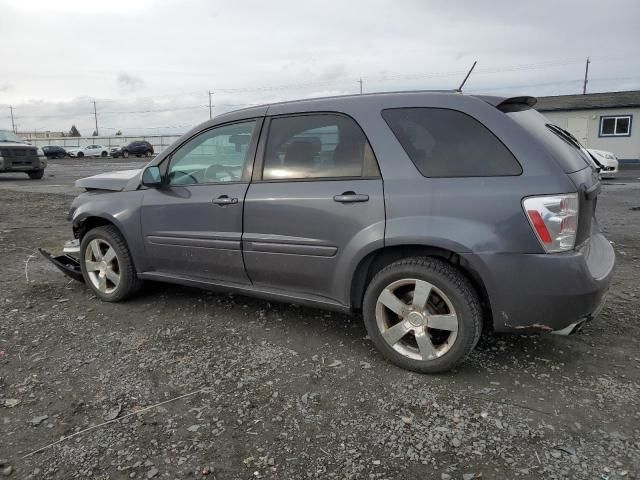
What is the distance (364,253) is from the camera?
318 centimetres

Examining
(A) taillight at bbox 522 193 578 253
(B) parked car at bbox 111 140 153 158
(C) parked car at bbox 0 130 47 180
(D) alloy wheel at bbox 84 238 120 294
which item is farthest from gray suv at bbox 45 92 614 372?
(B) parked car at bbox 111 140 153 158

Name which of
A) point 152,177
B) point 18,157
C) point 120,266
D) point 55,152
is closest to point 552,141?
point 152,177

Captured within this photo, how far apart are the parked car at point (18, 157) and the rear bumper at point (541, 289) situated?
60.2ft

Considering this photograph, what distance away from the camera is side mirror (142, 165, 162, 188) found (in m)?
4.10

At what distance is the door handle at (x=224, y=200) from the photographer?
372 cm

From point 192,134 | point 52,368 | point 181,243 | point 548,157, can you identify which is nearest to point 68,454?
point 52,368

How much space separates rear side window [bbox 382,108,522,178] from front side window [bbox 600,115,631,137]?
87.6ft

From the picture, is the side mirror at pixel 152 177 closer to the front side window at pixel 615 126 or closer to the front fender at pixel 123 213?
the front fender at pixel 123 213

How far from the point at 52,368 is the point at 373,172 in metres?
2.54

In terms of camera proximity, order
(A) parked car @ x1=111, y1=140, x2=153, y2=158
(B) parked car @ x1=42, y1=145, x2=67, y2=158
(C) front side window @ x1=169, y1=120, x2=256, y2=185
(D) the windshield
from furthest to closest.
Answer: (B) parked car @ x1=42, y1=145, x2=67, y2=158 → (A) parked car @ x1=111, y1=140, x2=153, y2=158 → (D) the windshield → (C) front side window @ x1=169, y1=120, x2=256, y2=185

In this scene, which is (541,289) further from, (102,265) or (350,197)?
(102,265)

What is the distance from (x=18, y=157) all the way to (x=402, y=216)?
60.0ft

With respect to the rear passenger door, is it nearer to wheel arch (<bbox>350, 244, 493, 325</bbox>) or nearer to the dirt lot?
wheel arch (<bbox>350, 244, 493, 325</bbox>)

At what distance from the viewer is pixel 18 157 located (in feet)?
56.8
